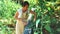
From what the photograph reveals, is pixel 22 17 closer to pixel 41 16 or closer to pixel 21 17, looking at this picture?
pixel 21 17

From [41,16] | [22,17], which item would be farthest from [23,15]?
[41,16]

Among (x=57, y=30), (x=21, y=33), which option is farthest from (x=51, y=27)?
(x=21, y=33)

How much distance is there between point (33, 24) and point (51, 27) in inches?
7.3

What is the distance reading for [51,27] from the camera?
12.5 feet

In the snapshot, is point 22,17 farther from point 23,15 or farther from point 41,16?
point 41,16

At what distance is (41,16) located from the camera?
12.4 feet

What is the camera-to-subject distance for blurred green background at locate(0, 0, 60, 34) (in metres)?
3.78

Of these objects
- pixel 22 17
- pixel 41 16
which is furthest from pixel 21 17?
pixel 41 16

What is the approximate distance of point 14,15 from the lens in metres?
3.77

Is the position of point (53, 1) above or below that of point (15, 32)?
above

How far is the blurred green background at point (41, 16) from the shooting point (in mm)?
3783

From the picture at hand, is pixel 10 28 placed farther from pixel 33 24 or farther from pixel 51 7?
pixel 51 7

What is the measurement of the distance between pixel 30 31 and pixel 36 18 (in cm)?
14

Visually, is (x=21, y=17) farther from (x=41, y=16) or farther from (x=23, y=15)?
(x=41, y=16)
